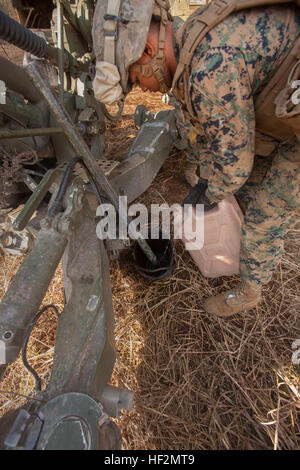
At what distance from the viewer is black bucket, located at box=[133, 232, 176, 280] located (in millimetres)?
2490

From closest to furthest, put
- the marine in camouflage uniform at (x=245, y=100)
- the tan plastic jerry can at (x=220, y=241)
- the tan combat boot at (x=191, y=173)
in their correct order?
the marine in camouflage uniform at (x=245, y=100) → the tan plastic jerry can at (x=220, y=241) → the tan combat boot at (x=191, y=173)

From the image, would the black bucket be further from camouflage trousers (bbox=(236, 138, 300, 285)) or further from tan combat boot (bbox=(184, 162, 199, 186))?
tan combat boot (bbox=(184, 162, 199, 186))

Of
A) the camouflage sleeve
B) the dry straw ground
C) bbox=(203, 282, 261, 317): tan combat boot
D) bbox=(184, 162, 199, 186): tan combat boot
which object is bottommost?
the dry straw ground

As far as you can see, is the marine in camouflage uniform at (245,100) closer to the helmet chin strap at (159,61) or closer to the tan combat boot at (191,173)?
the helmet chin strap at (159,61)

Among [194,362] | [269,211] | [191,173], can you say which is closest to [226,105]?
[269,211]

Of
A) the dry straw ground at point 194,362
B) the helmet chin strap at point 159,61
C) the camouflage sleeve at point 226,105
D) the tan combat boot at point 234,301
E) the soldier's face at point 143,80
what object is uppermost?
the helmet chin strap at point 159,61

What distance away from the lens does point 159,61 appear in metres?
1.63

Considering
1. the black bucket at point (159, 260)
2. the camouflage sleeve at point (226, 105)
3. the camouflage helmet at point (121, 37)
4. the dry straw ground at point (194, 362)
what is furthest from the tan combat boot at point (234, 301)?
the camouflage helmet at point (121, 37)

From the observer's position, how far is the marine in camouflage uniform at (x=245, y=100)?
1.41 m

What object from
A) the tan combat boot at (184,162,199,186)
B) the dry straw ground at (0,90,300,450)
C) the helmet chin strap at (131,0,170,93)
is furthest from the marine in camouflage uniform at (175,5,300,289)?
the tan combat boot at (184,162,199,186)

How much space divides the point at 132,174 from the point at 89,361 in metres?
1.64

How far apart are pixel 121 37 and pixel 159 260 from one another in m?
1.75

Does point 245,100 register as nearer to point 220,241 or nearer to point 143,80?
point 143,80

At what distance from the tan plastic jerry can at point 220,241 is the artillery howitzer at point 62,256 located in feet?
2.10
